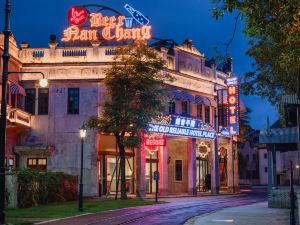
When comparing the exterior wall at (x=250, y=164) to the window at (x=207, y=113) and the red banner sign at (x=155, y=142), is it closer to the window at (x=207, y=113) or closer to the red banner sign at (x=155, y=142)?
the window at (x=207, y=113)

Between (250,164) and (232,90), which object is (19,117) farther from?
(250,164)

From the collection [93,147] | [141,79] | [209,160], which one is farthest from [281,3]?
[209,160]

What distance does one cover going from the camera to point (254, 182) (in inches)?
3836

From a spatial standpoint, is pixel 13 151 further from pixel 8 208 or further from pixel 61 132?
pixel 8 208

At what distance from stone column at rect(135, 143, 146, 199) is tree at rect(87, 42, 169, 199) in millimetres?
5413

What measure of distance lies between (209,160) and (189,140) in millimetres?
4986

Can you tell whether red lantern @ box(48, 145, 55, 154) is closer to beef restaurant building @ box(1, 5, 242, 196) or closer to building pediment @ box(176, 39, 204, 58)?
beef restaurant building @ box(1, 5, 242, 196)

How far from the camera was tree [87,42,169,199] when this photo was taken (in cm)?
3503

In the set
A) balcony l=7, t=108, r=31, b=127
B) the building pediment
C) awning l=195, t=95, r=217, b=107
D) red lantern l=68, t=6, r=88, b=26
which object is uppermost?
red lantern l=68, t=6, r=88, b=26

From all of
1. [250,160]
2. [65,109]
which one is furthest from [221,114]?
[250,160]

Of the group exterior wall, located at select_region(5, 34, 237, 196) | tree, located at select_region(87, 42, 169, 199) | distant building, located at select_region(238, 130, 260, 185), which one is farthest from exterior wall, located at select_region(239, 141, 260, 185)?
tree, located at select_region(87, 42, 169, 199)

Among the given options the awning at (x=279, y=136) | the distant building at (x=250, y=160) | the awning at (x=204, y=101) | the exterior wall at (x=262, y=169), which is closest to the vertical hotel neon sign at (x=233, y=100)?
the awning at (x=204, y=101)

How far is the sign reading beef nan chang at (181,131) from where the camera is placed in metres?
41.7

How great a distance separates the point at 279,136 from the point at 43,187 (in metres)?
15.0
